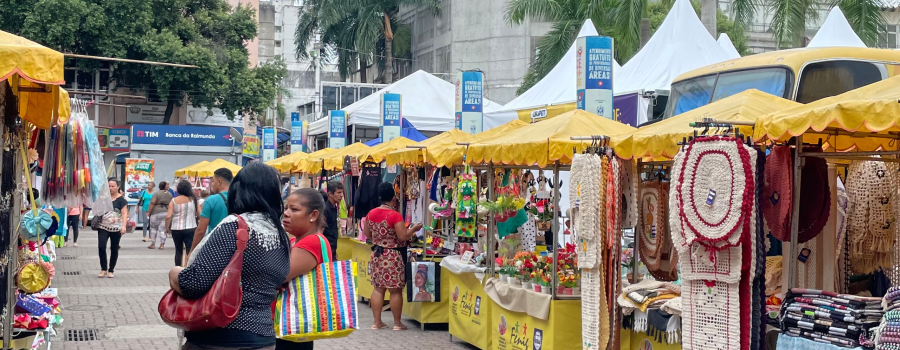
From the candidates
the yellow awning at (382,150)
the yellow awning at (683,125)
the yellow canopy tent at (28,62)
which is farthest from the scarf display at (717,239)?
the yellow awning at (382,150)

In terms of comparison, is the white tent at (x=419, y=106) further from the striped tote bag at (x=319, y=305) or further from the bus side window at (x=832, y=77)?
the striped tote bag at (x=319, y=305)

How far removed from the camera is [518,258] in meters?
8.60

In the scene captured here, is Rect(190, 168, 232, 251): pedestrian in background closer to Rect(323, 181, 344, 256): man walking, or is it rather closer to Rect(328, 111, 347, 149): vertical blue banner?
Rect(323, 181, 344, 256): man walking

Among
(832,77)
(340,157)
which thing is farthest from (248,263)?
(340,157)

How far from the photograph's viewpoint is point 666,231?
7695mm

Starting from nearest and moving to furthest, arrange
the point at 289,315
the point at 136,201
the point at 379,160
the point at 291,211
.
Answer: the point at 289,315 → the point at 291,211 → the point at 379,160 → the point at 136,201

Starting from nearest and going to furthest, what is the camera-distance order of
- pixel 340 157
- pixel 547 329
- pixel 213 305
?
pixel 213 305 → pixel 547 329 → pixel 340 157

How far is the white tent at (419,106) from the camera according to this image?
78.1 ft

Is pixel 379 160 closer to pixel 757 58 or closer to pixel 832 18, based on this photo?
pixel 757 58

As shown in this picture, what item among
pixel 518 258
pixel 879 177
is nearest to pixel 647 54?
pixel 518 258

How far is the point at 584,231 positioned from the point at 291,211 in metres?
3.04

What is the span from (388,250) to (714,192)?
5592 mm

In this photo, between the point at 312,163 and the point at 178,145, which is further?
the point at 178,145

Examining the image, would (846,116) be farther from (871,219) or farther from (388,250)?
(388,250)
